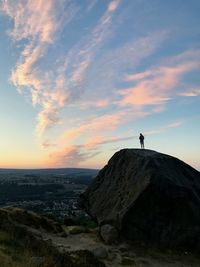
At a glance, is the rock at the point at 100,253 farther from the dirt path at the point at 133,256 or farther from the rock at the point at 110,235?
the rock at the point at 110,235

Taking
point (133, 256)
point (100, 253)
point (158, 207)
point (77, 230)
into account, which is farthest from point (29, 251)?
point (77, 230)

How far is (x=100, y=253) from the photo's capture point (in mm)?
26516

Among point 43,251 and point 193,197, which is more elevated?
point 193,197

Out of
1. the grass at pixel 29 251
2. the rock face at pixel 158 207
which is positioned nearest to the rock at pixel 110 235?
the rock face at pixel 158 207

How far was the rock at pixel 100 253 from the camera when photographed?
26241mm

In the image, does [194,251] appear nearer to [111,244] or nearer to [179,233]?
[179,233]

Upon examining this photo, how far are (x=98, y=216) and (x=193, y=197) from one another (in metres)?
7.69

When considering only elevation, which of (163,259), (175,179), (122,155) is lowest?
(163,259)

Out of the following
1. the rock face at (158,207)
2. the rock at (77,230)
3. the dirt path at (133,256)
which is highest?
the rock face at (158,207)

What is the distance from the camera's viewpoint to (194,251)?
2820 cm

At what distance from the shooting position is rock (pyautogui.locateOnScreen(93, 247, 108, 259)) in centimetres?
2624

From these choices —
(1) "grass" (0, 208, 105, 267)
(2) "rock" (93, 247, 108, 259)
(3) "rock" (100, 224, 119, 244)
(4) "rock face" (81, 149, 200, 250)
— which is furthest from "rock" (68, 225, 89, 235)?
(2) "rock" (93, 247, 108, 259)

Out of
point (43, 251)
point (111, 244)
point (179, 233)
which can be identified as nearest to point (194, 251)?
point (179, 233)

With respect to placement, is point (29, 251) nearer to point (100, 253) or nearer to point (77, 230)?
point (100, 253)
